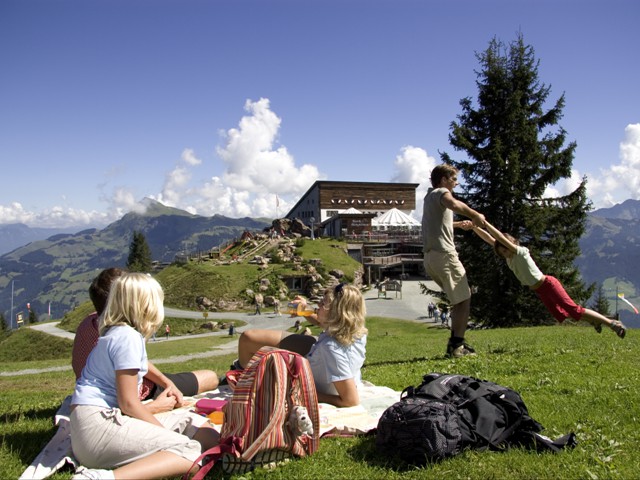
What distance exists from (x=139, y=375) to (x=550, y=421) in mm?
4079

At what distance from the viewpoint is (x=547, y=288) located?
7125 mm

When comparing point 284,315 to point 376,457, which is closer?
point 376,457

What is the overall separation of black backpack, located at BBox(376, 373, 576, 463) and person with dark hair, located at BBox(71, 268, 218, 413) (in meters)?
2.53

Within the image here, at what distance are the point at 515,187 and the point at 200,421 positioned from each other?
22607mm

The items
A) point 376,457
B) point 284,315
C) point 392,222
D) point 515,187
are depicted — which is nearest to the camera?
point 376,457

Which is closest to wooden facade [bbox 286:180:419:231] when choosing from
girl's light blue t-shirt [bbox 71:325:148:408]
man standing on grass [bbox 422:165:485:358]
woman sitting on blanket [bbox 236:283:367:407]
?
man standing on grass [bbox 422:165:485:358]

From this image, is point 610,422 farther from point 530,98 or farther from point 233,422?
point 530,98

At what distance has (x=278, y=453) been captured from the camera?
13.6 feet

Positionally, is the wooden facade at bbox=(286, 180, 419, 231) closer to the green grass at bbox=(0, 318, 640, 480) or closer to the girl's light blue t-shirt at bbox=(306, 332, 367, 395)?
the green grass at bbox=(0, 318, 640, 480)

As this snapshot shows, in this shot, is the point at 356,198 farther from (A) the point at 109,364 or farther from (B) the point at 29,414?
(A) the point at 109,364

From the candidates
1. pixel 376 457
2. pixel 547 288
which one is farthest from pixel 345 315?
pixel 547 288

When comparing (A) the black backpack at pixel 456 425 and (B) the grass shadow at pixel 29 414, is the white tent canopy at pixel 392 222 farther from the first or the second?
(A) the black backpack at pixel 456 425

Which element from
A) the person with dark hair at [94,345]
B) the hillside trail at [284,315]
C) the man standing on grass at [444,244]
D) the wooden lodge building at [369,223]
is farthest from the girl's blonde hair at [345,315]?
the wooden lodge building at [369,223]

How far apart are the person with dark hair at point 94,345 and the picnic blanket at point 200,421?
0.22 metres
